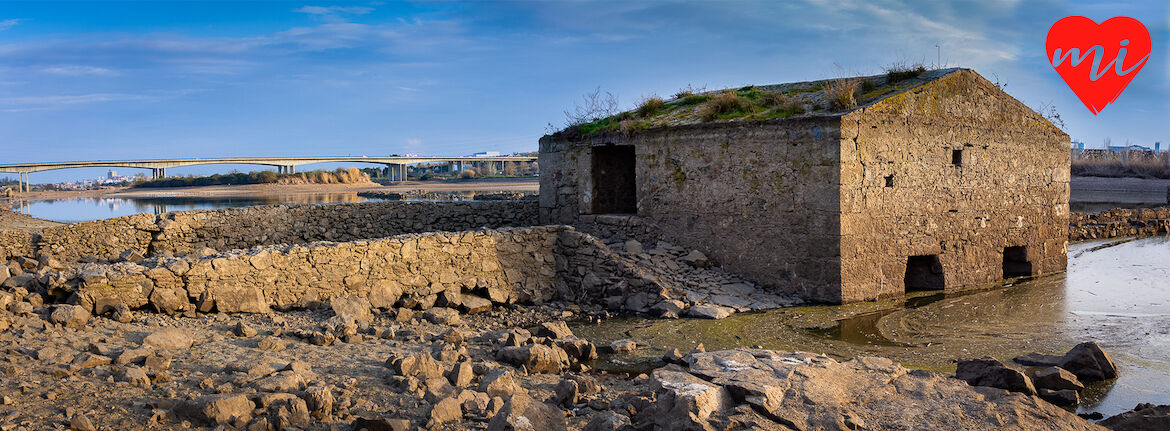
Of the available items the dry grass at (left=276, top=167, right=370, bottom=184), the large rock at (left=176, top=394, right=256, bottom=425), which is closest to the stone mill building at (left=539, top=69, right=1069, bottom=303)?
the large rock at (left=176, top=394, right=256, bottom=425)

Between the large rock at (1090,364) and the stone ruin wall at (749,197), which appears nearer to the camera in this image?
the large rock at (1090,364)

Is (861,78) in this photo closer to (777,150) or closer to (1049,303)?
(777,150)

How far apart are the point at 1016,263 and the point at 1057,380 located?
808cm

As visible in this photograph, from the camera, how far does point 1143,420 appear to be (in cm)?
539

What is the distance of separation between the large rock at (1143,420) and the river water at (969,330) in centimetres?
55

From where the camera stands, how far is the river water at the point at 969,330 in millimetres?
7633

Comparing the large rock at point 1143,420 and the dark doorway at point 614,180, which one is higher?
the dark doorway at point 614,180

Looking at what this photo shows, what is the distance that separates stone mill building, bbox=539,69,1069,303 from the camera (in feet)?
35.3

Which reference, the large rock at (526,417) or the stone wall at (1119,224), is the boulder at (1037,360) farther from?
the stone wall at (1119,224)

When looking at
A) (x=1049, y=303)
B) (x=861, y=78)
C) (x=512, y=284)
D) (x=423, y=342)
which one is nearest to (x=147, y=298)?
(x=423, y=342)

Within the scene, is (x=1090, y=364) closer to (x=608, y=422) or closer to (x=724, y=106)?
(x=608, y=422)

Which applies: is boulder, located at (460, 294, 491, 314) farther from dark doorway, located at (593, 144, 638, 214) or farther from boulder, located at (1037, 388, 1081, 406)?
boulder, located at (1037, 388, 1081, 406)

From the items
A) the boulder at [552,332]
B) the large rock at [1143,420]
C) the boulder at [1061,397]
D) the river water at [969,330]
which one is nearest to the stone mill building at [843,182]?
the river water at [969,330]

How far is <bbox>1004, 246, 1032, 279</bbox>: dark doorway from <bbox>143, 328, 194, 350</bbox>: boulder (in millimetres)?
13138
